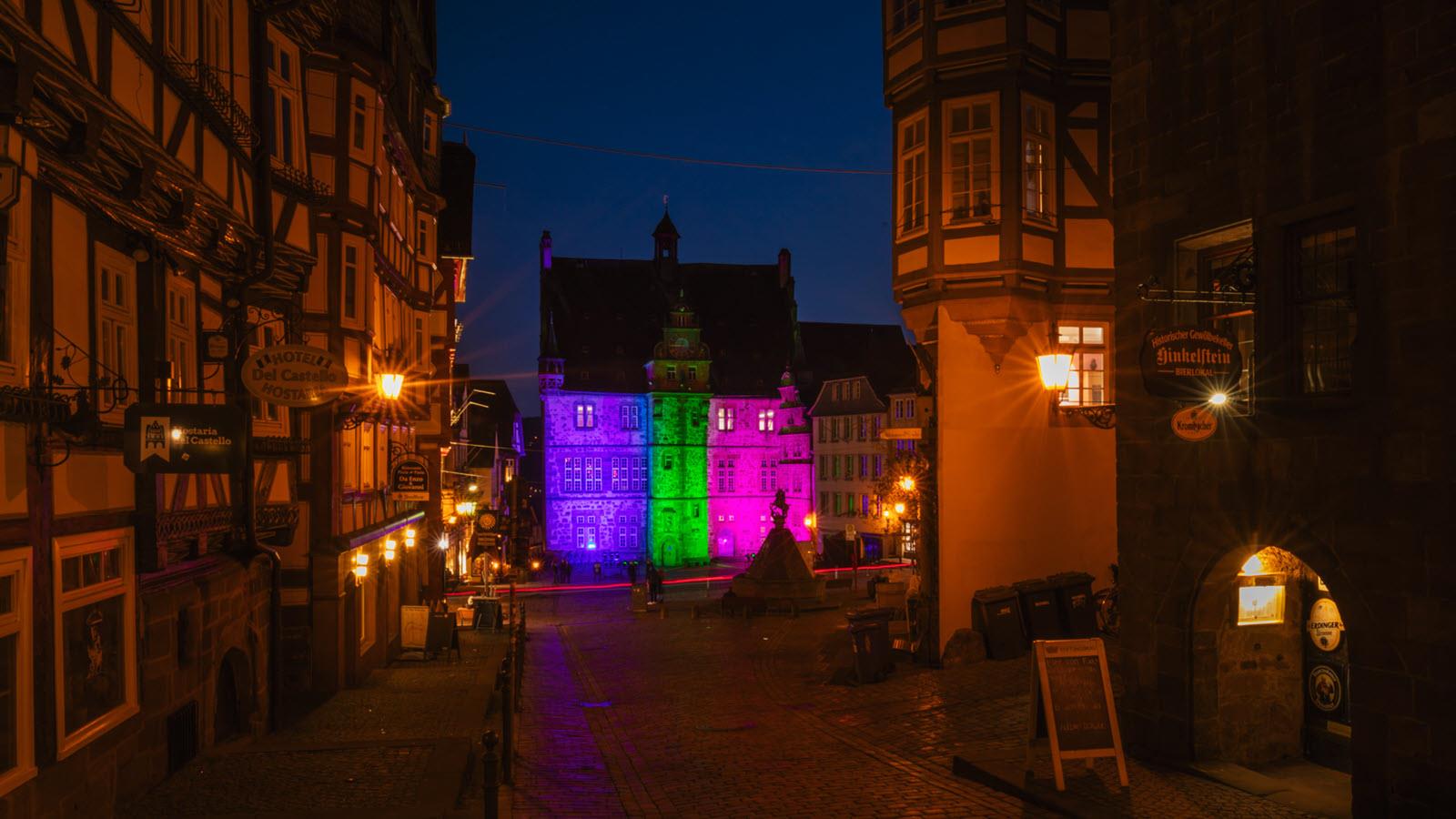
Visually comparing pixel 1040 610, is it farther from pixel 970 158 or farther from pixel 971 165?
pixel 970 158

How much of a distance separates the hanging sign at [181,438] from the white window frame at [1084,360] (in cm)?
1511

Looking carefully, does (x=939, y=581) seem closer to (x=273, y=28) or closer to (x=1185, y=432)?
(x=1185, y=432)

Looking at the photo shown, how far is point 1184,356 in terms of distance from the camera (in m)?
10.4

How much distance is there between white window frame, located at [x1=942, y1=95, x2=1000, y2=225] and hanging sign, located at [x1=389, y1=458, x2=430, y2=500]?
1151 centimetres

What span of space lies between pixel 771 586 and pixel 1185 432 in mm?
22601

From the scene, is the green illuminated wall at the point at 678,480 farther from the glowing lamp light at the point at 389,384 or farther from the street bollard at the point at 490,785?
the street bollard at the point at 490,785

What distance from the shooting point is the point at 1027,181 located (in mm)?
19719

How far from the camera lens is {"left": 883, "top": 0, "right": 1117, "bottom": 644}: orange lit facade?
19500mm

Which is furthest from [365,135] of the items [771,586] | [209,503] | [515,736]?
[771,586]

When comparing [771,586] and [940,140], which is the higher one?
[940,140]

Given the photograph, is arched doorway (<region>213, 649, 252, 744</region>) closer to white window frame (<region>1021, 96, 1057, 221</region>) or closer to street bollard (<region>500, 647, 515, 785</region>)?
street bollard (<region>500, 647, 515, 785</region>)

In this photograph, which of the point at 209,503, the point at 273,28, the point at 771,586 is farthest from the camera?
the point at 771,586

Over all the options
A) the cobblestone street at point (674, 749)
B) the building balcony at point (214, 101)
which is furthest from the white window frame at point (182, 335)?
the cobblestone street at point (674, 749)

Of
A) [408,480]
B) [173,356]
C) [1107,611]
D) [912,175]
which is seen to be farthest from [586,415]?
[173,356]
